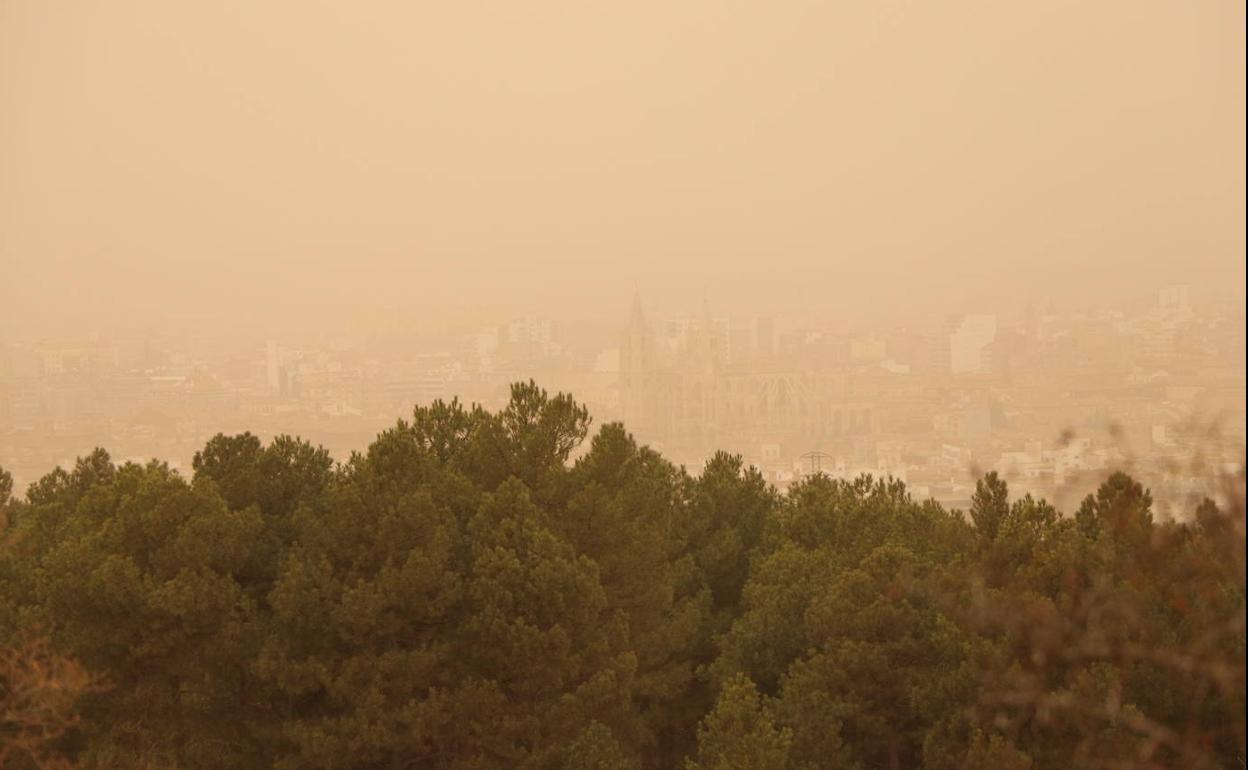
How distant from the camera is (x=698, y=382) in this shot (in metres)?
67.1

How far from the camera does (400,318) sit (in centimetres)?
9369

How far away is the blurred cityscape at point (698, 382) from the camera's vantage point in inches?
1836

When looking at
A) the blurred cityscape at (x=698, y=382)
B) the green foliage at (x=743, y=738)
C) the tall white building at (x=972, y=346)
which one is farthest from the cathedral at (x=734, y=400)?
the green foliage at (x=743, y=738)

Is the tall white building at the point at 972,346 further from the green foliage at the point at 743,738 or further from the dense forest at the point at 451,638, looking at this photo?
the green foliage at the point at 743,738

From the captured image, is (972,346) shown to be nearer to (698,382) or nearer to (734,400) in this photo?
(734,400)

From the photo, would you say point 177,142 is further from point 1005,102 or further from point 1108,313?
point 1108,313

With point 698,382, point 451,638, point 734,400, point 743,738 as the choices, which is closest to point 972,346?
point 734,400

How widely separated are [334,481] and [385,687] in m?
3.19

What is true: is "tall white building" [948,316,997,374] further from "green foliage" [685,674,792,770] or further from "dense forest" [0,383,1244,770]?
"green foliage" [685,674,792,770]

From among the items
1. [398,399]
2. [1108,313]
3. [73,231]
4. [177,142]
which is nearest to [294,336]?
[398,399]

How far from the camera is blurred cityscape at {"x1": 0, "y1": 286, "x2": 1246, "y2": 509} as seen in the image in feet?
153

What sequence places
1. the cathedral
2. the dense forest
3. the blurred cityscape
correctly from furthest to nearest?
the cathedral, the blurred cityscape, the dense forest

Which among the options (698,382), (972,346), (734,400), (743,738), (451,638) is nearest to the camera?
(743,738)

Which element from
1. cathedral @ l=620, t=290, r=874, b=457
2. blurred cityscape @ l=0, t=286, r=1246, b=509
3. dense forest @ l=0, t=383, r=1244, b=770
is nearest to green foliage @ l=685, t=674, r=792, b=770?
dense forest @ l=0, t=383, r=1244, b=770
